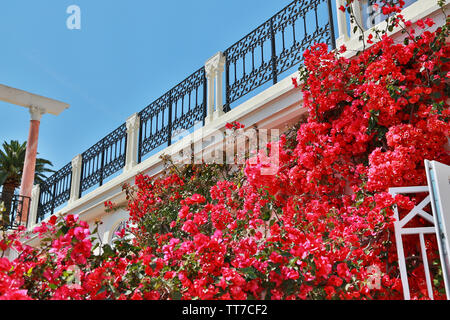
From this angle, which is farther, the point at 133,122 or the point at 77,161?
the point at 77,161

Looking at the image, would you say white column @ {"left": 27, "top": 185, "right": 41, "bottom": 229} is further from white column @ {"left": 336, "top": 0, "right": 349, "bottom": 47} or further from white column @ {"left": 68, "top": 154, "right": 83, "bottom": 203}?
white column @ {"left": 336, "top": 0, "right": 349, "bottom": 47}

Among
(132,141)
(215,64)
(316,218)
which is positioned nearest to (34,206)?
(132,141)

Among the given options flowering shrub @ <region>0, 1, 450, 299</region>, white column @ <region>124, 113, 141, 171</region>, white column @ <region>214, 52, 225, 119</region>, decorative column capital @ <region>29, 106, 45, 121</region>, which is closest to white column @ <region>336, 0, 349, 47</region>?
flowering shrub @ <region>0, 1, 450, 299</region>

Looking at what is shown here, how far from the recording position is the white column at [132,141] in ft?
29.6

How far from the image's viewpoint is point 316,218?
13.5 ft

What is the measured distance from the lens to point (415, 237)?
3.88m

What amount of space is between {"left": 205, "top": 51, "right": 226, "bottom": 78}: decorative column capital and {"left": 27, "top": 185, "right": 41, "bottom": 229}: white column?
28.4 ft

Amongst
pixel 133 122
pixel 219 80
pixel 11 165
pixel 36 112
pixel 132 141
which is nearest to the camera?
pixel 219 80

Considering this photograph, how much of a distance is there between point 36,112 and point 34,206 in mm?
3028

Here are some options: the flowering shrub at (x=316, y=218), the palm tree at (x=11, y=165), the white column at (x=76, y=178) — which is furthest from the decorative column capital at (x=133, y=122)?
the palm tree at (x=11, y=165)

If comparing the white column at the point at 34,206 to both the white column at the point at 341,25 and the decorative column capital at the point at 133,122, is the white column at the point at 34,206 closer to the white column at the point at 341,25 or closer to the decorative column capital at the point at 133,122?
the decorative column capital at the point at 133,122

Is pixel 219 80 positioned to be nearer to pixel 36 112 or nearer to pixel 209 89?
pixel 209 89
